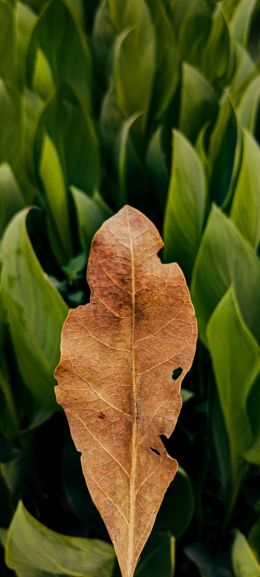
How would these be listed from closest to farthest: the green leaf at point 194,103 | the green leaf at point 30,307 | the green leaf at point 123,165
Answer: the green leaf at point 30,307 < the green leaf at point 123,165 < the green leaf at point 194,103

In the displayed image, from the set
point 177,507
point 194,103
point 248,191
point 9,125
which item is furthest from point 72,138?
point 177,507

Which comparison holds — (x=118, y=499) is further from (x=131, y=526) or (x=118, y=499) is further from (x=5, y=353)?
(x=5, y=353)

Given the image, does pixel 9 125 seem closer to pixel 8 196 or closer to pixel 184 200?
pixel 8 196

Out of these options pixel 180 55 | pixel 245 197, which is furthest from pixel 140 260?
pixel 180 55

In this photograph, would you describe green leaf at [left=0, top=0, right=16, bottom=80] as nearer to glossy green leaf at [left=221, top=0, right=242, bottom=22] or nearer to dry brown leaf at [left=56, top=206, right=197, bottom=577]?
glossy green leaf at [left=221, top=0, right=242, bottom=22]

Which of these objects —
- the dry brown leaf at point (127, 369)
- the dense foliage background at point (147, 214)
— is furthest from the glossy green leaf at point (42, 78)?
the dry brown leaf at point (127, 369)

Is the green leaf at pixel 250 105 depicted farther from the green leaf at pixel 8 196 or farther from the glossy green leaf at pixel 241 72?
the green leaf at pixel 8 196
